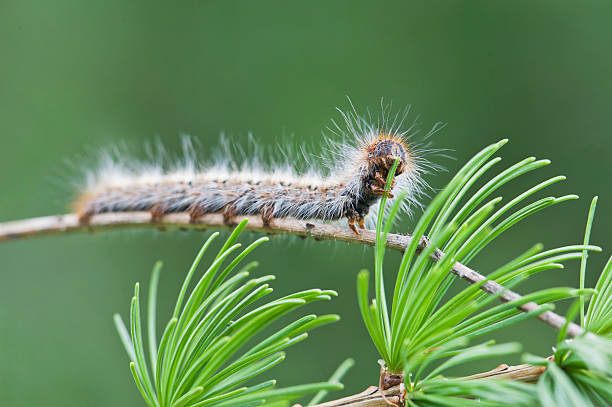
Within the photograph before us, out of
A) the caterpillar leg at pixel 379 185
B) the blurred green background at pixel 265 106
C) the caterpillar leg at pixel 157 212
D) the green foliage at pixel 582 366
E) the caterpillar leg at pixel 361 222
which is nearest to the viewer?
the green foliage at pixel 582 366

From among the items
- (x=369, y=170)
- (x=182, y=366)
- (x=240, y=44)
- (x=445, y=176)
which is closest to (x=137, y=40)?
(x=240, y=44)

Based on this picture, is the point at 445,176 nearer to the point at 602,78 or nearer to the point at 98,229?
the point at 602,78

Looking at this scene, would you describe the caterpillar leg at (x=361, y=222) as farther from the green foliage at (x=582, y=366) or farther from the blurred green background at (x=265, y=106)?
the blurred green background at (x=265, y=106)

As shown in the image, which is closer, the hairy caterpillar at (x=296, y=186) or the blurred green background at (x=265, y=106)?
the hairy caterpillar at (x=296, y=186)

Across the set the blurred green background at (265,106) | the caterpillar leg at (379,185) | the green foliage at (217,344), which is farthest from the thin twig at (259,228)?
the blurred green background at (265,106)

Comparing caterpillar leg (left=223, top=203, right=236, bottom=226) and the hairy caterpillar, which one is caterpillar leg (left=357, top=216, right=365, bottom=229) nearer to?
the hairy caterpillar

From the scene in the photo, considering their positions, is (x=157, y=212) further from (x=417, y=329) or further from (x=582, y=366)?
(x=582, y=366)
